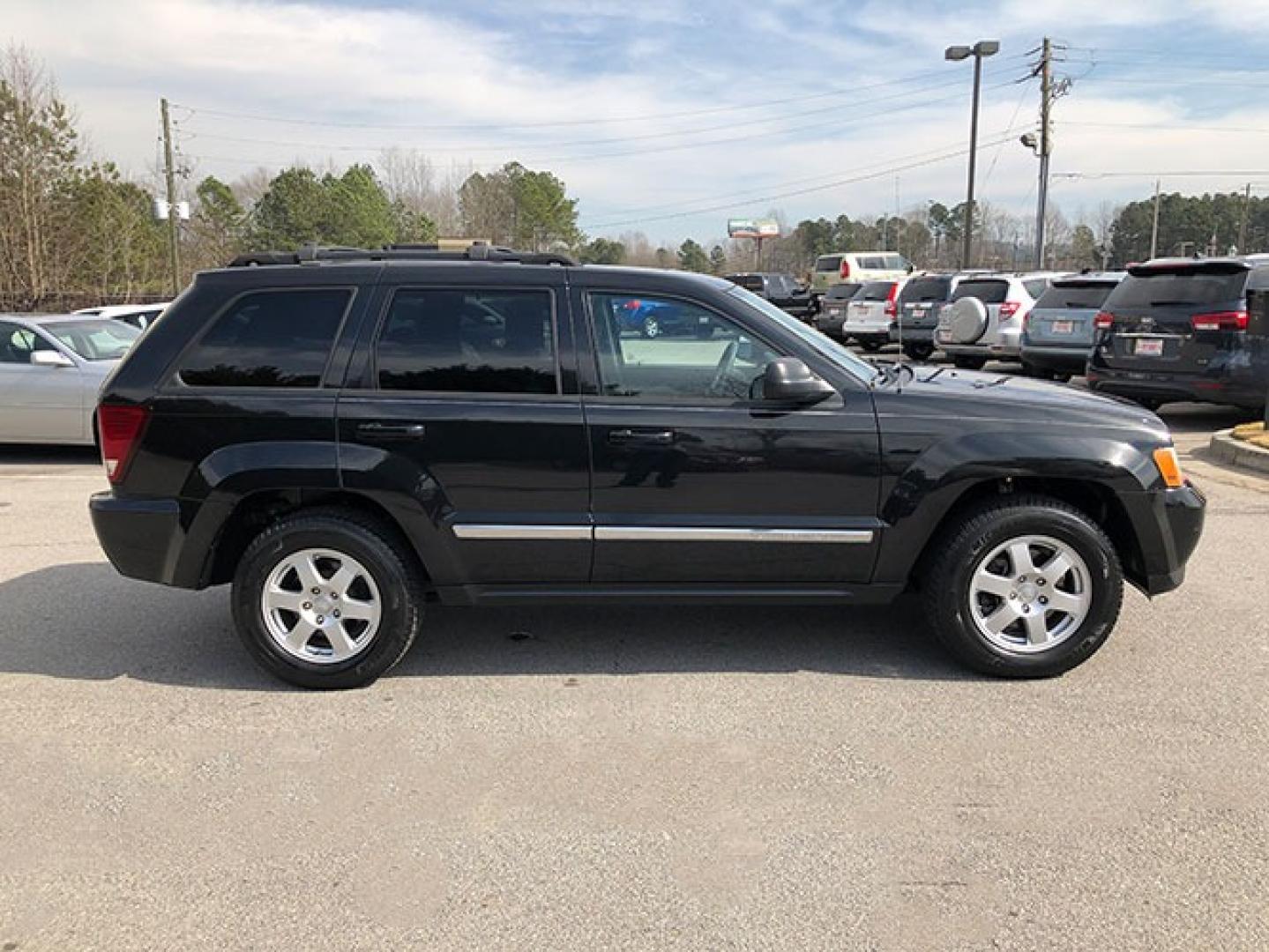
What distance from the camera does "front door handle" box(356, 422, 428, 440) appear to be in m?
3.92

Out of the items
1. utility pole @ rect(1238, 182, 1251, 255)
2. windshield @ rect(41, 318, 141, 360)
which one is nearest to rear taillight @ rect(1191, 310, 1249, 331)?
windshield @ rect(41, 318, 141, 360)

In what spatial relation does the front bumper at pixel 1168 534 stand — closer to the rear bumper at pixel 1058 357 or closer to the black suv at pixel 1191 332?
the black suv at pixel 1191 332

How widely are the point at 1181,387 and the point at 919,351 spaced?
929 centimetres

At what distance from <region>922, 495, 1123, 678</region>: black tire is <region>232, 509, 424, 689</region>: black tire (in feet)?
7.44

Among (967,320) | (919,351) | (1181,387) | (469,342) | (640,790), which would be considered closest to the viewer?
(640,790)

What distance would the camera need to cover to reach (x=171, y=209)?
36.1 metres

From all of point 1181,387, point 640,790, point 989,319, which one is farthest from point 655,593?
point 989,319

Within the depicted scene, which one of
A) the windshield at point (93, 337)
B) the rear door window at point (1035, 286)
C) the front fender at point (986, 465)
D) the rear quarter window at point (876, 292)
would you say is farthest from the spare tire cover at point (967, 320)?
the windshield at point (93, 337)

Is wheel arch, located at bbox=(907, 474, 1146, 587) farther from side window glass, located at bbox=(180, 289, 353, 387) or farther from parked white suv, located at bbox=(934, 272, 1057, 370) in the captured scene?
parked white suv, located at bbox=(934, 272, 1057, 370)

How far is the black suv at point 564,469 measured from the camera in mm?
3941

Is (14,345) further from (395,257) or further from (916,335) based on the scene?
(916,335)

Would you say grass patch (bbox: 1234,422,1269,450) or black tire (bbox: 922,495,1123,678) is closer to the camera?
black tire (bbox: 922,495,1123,678)

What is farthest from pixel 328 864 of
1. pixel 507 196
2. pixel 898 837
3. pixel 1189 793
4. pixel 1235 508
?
pixel 507 196

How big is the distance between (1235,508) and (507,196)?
61.2 metres
